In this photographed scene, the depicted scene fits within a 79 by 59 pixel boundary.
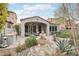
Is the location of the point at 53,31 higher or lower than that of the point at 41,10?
lower

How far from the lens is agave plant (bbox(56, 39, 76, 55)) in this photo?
67.7 inches

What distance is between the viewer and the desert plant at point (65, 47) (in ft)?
5.65

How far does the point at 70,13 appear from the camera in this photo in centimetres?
174

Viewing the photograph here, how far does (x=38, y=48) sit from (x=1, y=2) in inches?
24.5

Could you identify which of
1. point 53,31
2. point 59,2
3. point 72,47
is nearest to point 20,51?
point 53,31

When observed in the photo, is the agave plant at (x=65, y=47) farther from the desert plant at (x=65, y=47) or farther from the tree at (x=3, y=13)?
the tree at (x=3, y=13)

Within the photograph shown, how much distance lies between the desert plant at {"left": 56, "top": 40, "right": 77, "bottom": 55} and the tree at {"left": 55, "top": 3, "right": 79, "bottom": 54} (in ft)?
0.20

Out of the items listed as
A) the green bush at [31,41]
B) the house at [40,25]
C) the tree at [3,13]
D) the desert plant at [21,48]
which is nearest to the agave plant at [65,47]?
the house at [40,25]

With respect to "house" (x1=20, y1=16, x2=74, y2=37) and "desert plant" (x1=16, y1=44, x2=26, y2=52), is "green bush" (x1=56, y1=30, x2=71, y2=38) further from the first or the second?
"desert plant" (x1=16, y1=44, x2=26, y2=52)

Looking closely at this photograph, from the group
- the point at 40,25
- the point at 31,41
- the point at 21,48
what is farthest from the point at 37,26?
the point at 21,48

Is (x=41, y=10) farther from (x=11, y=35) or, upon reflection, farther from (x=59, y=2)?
(x=11, y=35)

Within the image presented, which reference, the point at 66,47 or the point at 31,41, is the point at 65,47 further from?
the point at 31,41

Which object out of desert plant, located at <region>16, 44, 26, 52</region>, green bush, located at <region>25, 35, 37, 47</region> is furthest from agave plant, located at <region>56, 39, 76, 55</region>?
desert plant, located at <region>16, 44, 26, 52</region>

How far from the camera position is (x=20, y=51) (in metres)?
1.72
